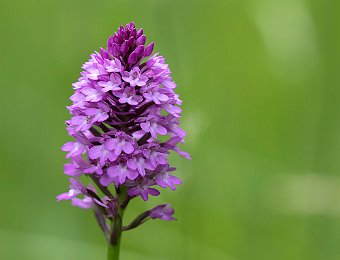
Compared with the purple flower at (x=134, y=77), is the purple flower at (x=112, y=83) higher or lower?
lower

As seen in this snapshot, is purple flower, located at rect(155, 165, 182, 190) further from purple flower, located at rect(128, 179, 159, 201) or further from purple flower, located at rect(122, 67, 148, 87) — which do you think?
purple flower, located at rect(122, 67, 148, 87)

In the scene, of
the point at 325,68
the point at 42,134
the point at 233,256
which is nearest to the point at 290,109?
the point at 325,68

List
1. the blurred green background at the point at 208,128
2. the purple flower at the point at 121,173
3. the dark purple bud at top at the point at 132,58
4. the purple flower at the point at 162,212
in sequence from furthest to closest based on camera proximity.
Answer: the blurred green background at the point at 208,128
the purple flower at the point at 162,212
the dark purple bud at top at the point at 132,58
the purple flower at the point at 121,173

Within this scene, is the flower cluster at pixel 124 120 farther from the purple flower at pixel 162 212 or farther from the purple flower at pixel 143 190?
the purple flower at pixel 162 212

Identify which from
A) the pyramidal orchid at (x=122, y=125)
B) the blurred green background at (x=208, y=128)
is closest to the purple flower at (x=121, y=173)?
the pyramidal orchid at (x=122, y=125)

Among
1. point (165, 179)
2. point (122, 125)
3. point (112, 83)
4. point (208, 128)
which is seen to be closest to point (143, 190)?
point (165, 179)

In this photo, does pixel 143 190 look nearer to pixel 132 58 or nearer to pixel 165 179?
pixel 165 179

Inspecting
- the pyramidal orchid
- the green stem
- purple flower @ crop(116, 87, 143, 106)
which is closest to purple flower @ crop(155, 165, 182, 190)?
the pyramidal orchid

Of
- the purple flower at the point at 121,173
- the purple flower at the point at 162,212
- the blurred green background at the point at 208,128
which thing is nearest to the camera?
the purple flower at the point at 121,173
